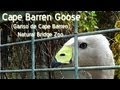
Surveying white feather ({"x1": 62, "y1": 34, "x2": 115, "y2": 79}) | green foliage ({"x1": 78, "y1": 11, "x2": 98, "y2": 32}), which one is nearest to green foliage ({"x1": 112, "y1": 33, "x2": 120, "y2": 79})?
white feather ({"x1": 62, "y1": 34, "x2": 115, "y2": 79})

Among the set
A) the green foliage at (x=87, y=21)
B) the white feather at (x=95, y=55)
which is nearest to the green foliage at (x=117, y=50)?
the white feather at (x=95, y=55)

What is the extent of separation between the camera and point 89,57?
2.56 metres

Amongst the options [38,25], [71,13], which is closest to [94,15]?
[71,13]

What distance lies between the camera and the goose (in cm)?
249

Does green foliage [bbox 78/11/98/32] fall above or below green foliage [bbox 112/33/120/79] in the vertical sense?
above

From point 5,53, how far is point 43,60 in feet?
0.80

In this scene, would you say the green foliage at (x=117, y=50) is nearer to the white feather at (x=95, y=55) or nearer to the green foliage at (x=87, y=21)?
the white feather at (x=95, y=55)

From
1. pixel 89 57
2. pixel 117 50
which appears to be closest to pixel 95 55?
pixel 89 57

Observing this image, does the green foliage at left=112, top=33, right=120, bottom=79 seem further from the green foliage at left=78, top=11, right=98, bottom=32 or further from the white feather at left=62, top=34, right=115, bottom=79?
the green foliage at left=78, top=11, right=98, bottom=32

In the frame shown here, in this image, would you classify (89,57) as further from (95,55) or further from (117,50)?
(117,50)

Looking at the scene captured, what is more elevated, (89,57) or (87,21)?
(87,21)

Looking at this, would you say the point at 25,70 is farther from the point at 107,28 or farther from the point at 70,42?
the point at 107,28

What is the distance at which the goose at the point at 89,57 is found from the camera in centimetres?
249
